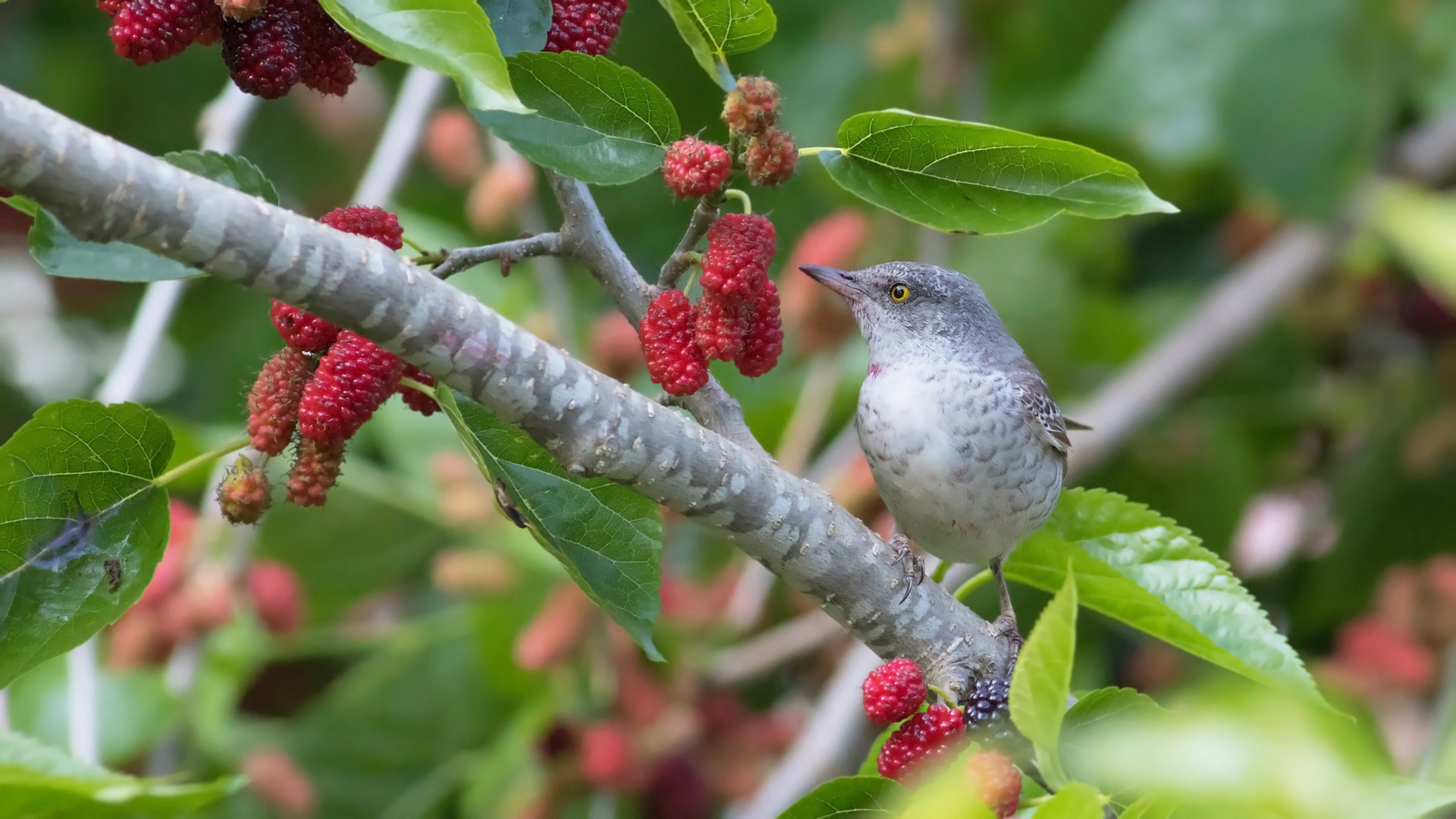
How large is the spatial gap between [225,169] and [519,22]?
470 mm

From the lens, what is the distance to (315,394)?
68.1 inches

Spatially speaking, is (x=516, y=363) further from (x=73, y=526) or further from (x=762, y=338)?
(x=73, y=526)

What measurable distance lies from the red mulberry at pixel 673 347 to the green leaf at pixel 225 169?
57 cm

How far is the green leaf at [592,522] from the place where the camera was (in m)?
1.93

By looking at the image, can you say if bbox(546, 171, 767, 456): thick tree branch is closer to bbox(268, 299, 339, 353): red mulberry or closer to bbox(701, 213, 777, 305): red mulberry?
bbox(701, 213, 777, 305): red mulberry

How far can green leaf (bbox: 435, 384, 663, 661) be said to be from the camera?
6.33ft

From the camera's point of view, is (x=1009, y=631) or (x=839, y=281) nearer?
(x=1009, y=631)

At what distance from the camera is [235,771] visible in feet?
13.3

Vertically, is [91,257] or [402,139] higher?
[402,139]

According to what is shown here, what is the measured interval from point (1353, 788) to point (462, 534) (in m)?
3.84

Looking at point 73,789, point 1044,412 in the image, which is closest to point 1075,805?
point 73,789

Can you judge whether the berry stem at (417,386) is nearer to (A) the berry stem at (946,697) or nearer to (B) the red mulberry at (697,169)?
(B) the red mulberry at (697,169)

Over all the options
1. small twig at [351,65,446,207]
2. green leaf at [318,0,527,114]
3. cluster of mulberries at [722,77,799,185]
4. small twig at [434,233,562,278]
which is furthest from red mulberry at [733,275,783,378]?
small twig at [351,65,446,207]

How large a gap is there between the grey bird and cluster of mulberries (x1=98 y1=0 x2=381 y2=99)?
54.8 inches
